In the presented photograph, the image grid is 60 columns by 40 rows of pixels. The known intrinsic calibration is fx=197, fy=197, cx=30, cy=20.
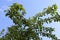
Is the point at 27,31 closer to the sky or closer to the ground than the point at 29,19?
closer to the ground

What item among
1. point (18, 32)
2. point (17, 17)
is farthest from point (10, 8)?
point (18, 32)

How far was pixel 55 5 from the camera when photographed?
13.0 metres

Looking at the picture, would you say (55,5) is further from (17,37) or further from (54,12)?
(17,37)

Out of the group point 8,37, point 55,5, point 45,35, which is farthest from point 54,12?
point 8,37

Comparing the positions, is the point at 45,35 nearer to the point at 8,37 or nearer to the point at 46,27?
the point at 46,27

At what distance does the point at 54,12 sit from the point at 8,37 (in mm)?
3426

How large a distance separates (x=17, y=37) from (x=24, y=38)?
0.45 m

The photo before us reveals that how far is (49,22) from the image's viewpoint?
1272cm

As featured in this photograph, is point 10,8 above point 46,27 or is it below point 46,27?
above

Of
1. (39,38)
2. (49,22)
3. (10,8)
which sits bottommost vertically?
(39,38)

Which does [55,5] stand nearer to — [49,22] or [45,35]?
[49,22]

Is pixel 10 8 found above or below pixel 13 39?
above

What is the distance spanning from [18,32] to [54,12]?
107 inches

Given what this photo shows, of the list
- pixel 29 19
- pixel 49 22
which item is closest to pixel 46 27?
pixel 49 22
